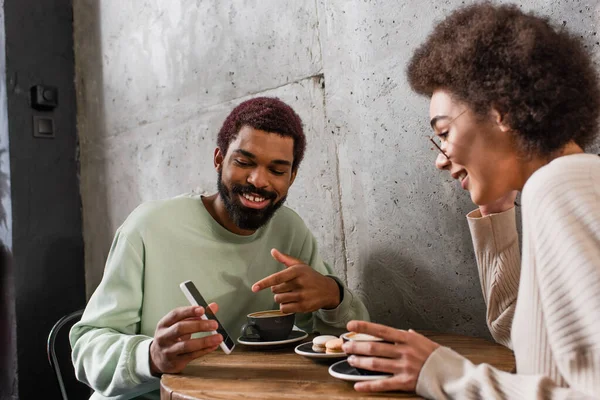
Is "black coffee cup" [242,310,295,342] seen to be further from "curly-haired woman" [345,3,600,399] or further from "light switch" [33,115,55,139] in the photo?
"light switch" [33,115,55,139]

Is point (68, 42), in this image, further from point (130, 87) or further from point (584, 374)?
point (584, 374)

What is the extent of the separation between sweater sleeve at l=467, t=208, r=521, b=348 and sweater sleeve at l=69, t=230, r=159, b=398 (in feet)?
2.90

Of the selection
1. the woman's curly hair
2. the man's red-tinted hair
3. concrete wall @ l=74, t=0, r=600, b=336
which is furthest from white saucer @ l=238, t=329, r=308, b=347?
the woman's curly hair

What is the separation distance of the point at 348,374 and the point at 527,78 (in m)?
0.68

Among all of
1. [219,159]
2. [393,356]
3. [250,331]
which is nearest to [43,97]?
[219,159]

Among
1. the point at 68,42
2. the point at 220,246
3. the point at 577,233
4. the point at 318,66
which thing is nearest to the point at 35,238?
the point at 68,42

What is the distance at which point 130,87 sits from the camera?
3021 millimetres

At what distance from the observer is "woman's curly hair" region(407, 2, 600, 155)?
1.15 m

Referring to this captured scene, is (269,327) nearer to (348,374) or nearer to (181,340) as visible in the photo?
(181,340)

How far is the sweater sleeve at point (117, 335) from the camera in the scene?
4.66 ft

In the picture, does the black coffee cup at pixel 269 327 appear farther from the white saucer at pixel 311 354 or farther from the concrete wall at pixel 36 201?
the concrete wall at pixel 36 201

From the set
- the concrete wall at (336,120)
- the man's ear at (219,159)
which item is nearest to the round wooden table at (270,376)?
the concrete wall at (336,120)

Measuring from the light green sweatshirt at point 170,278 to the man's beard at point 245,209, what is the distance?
71 mm

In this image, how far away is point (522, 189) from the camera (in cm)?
120
